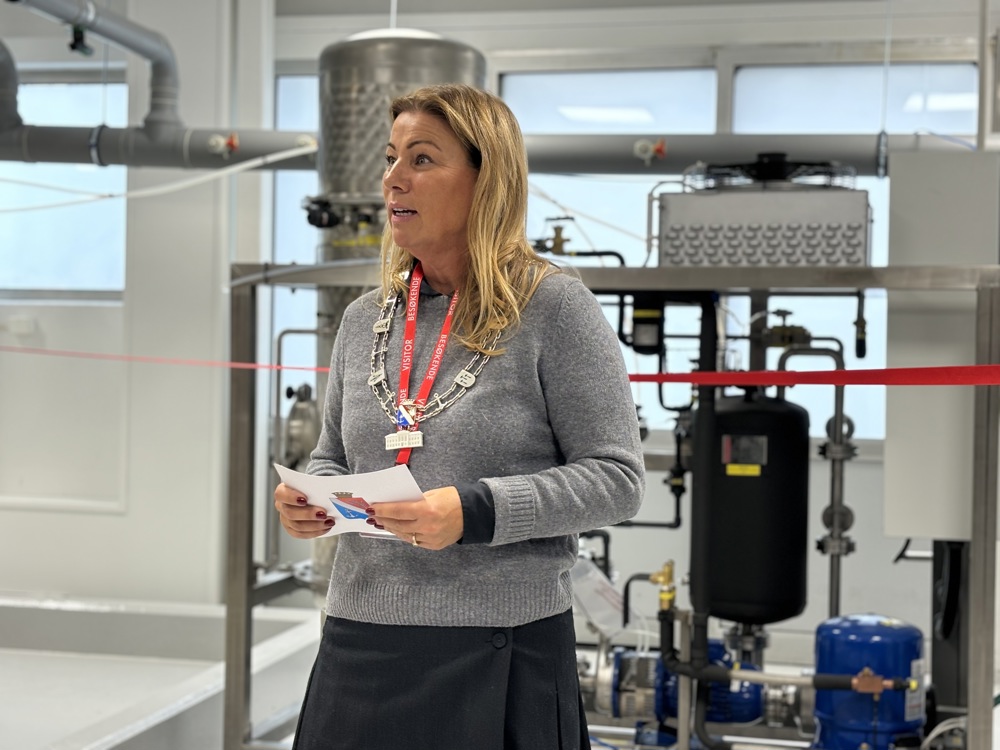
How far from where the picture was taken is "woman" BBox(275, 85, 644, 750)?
1.17 meters

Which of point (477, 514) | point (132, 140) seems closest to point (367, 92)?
point (132, 140)

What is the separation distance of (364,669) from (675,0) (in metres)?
3.75

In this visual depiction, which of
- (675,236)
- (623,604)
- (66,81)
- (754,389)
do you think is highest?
(66,81)

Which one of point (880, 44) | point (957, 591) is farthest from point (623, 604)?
point (880, 44)

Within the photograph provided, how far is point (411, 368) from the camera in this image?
4.02 ft

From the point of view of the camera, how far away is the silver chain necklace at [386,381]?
3.89 ft

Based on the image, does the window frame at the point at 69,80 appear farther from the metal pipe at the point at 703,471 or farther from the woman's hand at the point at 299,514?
the woman's hand at the point at 299,514

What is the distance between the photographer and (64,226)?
4906 millimetres

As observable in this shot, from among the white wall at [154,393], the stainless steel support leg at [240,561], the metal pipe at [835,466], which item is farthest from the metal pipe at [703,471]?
the white wall at [154,393]

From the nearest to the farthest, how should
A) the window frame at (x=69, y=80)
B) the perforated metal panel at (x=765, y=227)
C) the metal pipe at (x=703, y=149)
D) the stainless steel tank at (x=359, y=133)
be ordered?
1. the perforated metal panel at (x=765, y=227)
2. the stainless steel tank at (x=359, y=133)
3. the metal pipe at (x=703, y=149)
4. the window frame at (x=69, y=80)

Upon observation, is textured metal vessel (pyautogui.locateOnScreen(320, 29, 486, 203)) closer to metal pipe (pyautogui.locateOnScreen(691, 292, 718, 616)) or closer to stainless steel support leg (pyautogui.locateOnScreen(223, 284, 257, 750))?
stainless steel support leg (pyautogui.locateOnScreen(223, 284, 257, 750))

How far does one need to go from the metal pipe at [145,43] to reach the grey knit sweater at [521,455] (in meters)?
3.01

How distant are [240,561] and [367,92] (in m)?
1.25

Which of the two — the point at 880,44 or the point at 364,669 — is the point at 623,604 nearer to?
the point at 364,669
